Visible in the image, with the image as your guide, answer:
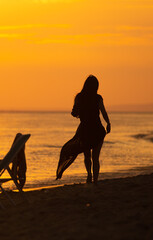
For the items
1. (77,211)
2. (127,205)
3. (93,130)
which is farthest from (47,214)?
(93,130)

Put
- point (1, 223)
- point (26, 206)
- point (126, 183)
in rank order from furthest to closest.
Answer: point (126, 183) < point (26, 206) < point (1, 223)

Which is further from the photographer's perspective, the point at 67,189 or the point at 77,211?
the point at 67,189

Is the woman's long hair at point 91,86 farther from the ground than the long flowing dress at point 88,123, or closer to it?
farther from the ground

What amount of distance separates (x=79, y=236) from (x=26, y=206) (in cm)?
264

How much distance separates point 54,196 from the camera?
9328mm

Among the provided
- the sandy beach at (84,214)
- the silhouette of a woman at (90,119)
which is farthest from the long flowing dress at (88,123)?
the sandy beach at (84,214)

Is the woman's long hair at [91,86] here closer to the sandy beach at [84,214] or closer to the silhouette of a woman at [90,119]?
the silhouette of a woman at [90,119]

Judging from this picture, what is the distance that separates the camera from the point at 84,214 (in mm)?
7336

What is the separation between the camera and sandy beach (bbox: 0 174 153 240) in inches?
246

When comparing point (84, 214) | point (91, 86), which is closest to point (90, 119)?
point (91, 86)

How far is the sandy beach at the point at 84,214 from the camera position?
6254 millimetres

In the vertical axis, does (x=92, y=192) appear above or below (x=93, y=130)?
below

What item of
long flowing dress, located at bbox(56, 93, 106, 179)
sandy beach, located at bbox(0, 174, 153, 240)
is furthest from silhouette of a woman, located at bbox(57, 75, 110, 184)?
sandy beach, located at bbox(0, 174, 153, 240)

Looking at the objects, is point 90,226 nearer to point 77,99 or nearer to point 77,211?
point 77,211
